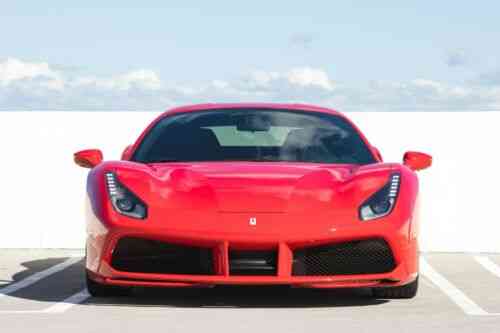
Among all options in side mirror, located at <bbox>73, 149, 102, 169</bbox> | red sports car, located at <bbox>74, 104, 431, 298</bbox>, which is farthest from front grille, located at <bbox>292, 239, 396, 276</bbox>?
side mirror, located at <bbox>73, 149, 102, 169</bbox>

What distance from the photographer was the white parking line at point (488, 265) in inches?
434

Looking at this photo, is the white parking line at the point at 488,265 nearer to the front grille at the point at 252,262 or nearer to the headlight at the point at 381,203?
the headlight at the point at 381,203

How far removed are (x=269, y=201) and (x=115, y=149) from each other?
6364mm

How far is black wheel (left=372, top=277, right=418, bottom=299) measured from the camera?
8047 millimetres

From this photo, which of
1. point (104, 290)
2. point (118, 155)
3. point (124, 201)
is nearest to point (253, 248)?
point (124, 201)

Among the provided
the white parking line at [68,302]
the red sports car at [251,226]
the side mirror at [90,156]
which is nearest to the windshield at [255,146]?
the side mirror at [90,156]

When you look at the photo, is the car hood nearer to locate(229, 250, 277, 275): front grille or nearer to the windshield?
locate(229, 250, 277, 275): front grille

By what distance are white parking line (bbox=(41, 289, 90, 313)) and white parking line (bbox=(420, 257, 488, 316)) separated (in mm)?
2413

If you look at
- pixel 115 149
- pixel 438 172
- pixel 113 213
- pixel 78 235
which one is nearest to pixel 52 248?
pixel 78 235

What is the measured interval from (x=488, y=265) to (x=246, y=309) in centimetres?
467

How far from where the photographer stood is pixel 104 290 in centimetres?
802

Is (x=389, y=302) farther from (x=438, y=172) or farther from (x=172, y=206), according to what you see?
(x=438, y=172)

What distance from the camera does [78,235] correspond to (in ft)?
44.1

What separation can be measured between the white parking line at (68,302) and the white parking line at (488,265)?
12.7 ft
